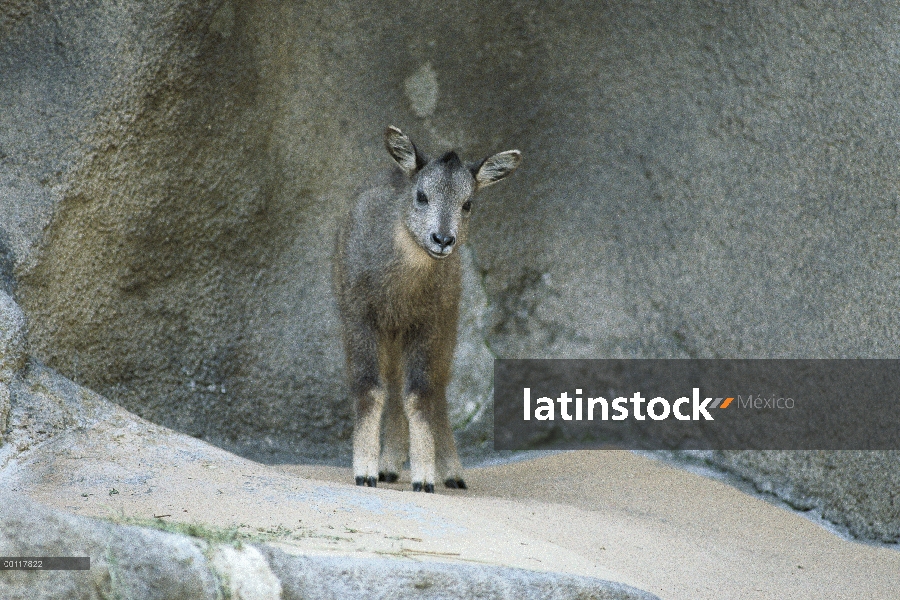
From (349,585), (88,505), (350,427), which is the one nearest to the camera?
(349,585)

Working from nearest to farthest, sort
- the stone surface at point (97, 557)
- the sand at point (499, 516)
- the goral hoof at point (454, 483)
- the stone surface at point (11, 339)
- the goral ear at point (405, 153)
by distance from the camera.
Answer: the stone surface at point (97, 557), the sand at point (499, 516), the stone surface at point (11, 339), the goral ear at point (405, 153), the goral hoof at point (454, 483)

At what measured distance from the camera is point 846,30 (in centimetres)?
673

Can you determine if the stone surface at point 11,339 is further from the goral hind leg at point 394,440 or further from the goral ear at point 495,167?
the goral ear at point 495,167

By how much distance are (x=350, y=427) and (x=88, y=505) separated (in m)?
3.44

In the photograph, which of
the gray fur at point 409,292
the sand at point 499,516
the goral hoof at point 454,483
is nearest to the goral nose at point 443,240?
the gray fur at point 409,292

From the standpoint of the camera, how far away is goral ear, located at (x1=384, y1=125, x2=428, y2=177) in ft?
20.1

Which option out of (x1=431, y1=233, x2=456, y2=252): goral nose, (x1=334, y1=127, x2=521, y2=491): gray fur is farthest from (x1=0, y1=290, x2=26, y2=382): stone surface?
(x1=431, y1=233, x2=456, y2=252): goral nose

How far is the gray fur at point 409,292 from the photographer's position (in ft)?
19.4

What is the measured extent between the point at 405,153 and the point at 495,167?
50 centimetres

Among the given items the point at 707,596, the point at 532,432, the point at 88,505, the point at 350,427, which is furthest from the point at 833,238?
the point at 88,505

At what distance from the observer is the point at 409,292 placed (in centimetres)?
609

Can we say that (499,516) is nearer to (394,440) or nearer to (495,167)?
(394,440)

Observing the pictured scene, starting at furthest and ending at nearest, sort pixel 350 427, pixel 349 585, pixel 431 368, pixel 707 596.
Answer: pixel 350 427, pixel 431 368, pixel 707 596, pixel 349 585

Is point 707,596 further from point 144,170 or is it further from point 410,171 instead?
point 144,170
